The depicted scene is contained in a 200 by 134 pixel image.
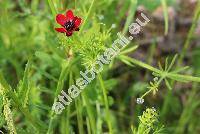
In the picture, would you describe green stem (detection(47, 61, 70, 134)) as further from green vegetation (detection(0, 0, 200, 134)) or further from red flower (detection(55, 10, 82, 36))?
red flower (detection(55, 10, 82, 36))

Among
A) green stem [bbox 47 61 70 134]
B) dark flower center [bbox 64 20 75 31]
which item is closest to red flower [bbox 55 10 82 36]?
dark flower center [bbox 64 20 75 31]

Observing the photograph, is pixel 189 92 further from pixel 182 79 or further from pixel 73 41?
pixel 73 41

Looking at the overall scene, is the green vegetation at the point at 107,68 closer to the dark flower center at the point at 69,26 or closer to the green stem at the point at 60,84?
the green stem at the point at 60,84

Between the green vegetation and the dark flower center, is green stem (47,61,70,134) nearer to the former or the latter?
the green vegetation

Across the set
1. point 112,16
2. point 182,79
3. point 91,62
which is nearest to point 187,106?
point 112,16

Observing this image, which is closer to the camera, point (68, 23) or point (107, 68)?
point (68, 23)

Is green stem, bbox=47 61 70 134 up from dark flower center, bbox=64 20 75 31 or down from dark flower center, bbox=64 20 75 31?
down

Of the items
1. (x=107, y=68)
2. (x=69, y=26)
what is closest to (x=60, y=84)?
(x=69, y=26)

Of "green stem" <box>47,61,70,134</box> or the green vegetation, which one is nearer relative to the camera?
"green stem" <box>47,61,70,134</box>

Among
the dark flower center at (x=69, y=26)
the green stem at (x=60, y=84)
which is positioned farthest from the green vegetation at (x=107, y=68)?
the dark flower center at (x=69, y=26)

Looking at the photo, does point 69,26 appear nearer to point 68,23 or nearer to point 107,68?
point 68,23

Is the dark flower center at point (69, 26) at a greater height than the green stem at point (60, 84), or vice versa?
the dark flower center at point (69, 26)
